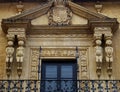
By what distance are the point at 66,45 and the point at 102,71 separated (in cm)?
122

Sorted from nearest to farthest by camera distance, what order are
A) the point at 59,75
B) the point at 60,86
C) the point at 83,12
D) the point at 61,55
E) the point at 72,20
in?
the point at 60,86 < the point at 59,75 < the point at 61,55 < the point at 83,12 < the point at 72,20

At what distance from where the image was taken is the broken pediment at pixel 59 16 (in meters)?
11.6

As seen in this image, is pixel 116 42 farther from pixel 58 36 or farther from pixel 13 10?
pixel 13 10

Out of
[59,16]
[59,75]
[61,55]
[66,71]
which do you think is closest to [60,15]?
[59,16]

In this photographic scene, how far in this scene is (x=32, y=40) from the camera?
38.7 ft

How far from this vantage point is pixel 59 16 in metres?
11.9

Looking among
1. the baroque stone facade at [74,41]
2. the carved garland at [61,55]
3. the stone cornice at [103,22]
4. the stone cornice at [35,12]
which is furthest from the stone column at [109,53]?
the stone cornice at [35,12]

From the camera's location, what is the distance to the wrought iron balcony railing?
1059 centimetres

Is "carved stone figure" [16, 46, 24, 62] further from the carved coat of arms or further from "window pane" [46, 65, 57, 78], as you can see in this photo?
the carved coat of arms

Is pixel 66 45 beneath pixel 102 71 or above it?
above

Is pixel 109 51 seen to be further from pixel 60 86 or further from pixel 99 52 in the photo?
pixel 60 86

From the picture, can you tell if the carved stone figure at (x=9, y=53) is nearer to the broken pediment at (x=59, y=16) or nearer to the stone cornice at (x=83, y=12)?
the broken pediment at (x=59, y=16)

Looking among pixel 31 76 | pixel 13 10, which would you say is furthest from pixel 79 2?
pixel 31 76

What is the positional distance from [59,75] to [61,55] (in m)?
0.54
